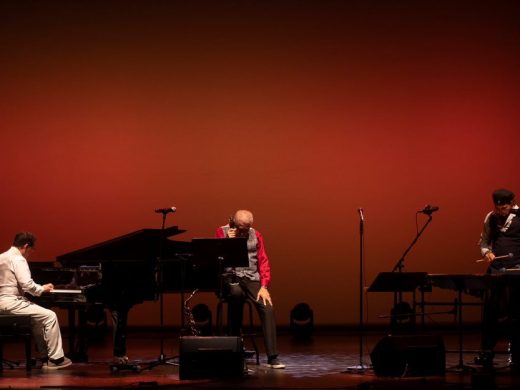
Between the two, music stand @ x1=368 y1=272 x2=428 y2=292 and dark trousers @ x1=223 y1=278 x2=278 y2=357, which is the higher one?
music stand @ x1=368 y1=272 x2=428 y2=292

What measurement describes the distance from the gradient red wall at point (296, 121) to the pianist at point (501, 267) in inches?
130

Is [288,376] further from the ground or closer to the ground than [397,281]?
closer to the ground

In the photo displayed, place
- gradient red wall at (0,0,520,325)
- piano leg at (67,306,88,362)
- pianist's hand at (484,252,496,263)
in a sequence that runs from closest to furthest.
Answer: pianist's hand at (484,252,496,263), piano leg at (67,306,88,362), gradient red wall at (0,0,520,325)

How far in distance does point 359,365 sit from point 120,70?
5.02 metres

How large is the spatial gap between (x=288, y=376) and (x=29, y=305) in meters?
2.30

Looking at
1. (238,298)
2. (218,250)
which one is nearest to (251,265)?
(238,298)

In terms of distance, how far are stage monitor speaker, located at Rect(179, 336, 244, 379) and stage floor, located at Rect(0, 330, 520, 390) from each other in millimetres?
80

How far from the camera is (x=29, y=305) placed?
727 centimetres

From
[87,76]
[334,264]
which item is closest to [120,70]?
[87,76]

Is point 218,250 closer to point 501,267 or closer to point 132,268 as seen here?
point 132,268

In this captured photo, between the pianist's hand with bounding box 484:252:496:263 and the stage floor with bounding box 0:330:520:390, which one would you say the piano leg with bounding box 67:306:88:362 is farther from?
the pianist's hand with bounding box 484:252:496:263

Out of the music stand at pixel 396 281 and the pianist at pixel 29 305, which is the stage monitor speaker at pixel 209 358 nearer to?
the music stand at pixel 396 281

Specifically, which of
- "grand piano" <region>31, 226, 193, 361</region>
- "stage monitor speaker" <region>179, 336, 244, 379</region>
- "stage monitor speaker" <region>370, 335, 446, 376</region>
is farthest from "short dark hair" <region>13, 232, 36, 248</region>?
"stage monitor speaker" <region>370, 335, 446, 376</region>

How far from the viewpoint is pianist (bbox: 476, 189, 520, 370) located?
6.47 metres
